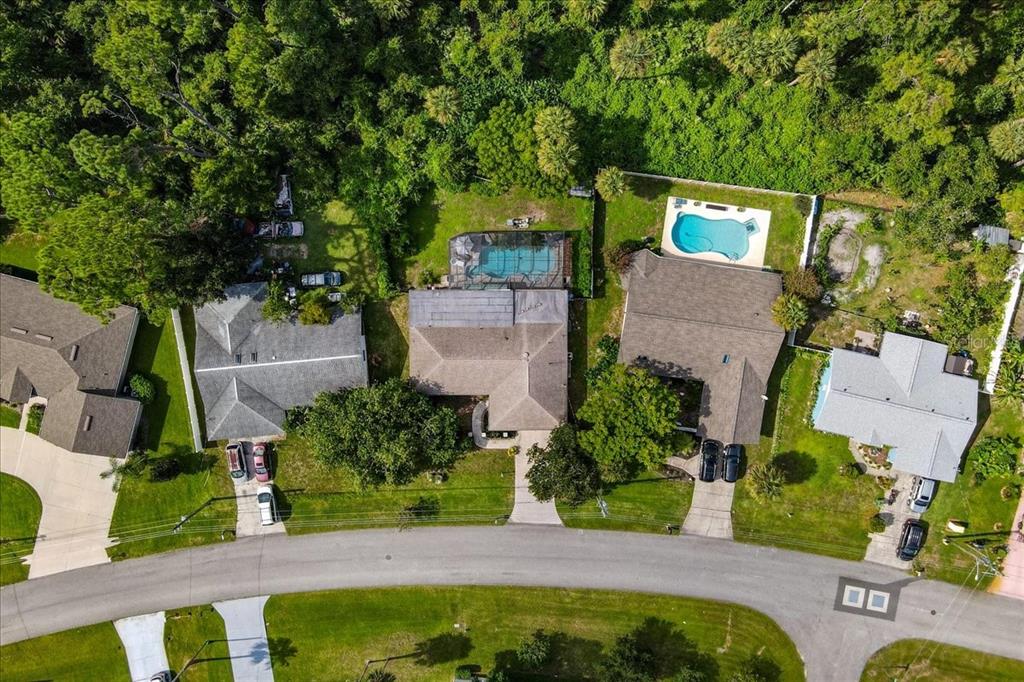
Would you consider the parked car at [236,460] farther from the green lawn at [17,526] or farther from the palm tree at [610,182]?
the palm tree at [610,182]

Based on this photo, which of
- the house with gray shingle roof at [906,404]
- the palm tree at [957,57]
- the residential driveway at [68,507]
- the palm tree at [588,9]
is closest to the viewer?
the palm tree at [957,57]

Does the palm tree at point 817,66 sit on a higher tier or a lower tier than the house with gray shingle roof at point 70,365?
higher

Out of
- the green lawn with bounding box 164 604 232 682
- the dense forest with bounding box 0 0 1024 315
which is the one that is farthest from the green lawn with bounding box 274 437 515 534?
the dense forest with bounding box 0 0 1024 315

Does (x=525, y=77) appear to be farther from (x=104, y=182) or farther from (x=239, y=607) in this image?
(x=239, y=607)

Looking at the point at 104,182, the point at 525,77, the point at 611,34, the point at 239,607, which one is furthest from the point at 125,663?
the point at 611,34

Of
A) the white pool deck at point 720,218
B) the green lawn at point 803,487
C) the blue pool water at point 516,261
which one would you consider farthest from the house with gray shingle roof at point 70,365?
the green lawn at point 803,487

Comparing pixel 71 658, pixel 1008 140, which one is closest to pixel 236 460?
pixel 71 658
